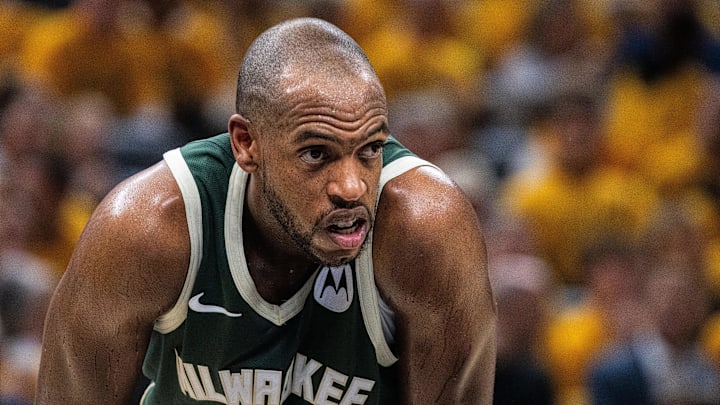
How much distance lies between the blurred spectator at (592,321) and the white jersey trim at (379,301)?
2001 mm

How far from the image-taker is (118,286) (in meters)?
2.60

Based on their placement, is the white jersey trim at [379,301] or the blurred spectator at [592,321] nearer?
the white jersey trim at [379,301]

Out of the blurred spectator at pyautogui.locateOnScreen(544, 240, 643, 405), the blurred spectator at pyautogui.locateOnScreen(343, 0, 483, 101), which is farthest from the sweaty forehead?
the blurred spectator at pyautogui.locateOnScreen(343, 0, 483, 101)

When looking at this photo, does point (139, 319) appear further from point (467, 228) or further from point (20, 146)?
point (20, 146)

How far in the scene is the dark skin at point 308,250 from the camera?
2402 millimetres

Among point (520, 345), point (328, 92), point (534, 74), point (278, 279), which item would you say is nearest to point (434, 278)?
point (278, 279)

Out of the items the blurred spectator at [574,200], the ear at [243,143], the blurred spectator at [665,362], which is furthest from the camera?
the blurred spectator at [574,200]

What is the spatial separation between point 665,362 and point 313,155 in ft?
8.08

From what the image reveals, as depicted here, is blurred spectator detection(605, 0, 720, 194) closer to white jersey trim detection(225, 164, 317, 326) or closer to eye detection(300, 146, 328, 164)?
white jersey trim detection(225, 164, 317, 326)

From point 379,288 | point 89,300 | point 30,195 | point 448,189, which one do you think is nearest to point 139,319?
point 89,300

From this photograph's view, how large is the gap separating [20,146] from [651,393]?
2.87 metres

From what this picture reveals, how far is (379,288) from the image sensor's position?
8.91 ft

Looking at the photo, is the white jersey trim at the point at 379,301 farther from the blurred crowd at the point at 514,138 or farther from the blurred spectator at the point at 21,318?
the blurred spectator at the point at 21,318

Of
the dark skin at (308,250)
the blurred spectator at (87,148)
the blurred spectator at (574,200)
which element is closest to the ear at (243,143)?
the dark skin at (308,250)
